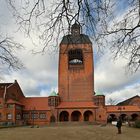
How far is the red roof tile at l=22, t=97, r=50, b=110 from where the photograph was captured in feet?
254

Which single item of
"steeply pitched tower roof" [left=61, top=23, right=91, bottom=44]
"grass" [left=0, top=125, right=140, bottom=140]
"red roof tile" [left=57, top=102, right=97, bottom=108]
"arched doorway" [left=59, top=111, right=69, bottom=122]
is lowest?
"grass" [left=0, top=125, right=140, bottom=140]

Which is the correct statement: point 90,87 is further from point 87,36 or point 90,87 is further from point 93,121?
point 87,36

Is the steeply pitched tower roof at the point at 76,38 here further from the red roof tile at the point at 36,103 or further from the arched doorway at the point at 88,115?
the red roof tile at the point at 36,103

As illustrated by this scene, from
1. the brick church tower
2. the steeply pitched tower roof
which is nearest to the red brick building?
the brick church tower

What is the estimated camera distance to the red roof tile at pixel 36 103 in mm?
77312

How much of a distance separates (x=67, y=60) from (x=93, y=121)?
16632 millimetres

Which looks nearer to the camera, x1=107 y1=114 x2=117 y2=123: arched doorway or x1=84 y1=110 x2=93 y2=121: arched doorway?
x1=84 y1=110 x2=93 y2=121: arched doorway

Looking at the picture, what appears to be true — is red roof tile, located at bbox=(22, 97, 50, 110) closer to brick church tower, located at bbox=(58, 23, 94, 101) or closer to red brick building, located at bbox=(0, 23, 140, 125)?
red brick building, located at bbox=(0, 23, 140, 125)

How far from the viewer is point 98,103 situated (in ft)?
244

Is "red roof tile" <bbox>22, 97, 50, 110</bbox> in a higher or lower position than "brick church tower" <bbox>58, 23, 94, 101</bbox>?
lower

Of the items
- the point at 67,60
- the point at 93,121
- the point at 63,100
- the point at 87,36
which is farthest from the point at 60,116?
the point at 87,36

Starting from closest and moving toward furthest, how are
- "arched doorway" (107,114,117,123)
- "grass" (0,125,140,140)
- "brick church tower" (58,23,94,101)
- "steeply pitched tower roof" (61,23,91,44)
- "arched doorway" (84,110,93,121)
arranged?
"steeply pitched tower roof" (61,23,91,44) → "grass" (0,125,140,140) → "arched doorway" (84,110,93,121) → "brick church tower" (58,23,94,101) → "arched doorway" (107,114,117,123)

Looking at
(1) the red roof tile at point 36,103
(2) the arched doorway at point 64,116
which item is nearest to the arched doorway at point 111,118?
(2) the arched doorway at point 64,116

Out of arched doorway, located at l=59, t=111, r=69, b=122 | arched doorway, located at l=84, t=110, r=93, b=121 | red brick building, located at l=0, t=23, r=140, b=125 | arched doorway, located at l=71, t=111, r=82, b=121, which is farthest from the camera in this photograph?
arched doorway, located at l=59, t=111, r=69, b=122
